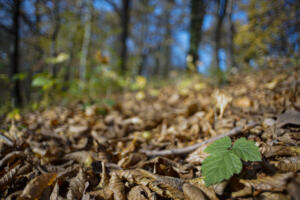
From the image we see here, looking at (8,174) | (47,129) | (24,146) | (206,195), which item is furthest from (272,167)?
(47,129)

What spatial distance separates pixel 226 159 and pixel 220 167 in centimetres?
5

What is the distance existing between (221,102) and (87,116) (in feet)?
5.51

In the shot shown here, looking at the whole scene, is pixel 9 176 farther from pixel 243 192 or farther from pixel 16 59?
pixel 16 59

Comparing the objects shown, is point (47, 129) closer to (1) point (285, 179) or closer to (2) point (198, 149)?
(2) point (198, 149)

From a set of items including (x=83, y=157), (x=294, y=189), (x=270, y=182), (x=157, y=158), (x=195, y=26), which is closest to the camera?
(x=294, y=189)

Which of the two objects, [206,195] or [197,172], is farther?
[197,172]

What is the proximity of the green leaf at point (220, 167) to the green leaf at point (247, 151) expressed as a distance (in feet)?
0.10

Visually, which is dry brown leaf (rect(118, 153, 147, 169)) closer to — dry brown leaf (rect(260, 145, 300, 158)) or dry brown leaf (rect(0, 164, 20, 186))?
dry brown leaf (rect(0, 164, 20, 186))

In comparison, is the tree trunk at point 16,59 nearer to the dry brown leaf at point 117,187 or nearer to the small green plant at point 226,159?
the dry brown leaf at point 117,187

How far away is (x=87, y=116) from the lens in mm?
2148

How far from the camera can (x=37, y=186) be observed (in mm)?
793

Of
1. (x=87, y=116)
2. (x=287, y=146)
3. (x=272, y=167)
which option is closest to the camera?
(x=272, y=167)

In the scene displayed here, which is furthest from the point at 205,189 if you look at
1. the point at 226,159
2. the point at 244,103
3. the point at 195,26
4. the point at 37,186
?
the point at 195,26

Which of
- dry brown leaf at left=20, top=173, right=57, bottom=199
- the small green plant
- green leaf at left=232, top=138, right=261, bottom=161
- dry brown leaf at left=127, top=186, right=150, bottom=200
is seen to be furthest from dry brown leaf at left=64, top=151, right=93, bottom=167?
green leaf at left=232, top=138, right=261, bottom=161
